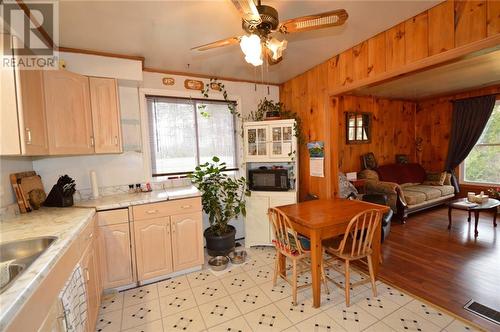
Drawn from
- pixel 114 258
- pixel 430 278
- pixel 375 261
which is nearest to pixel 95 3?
pixel 114 258

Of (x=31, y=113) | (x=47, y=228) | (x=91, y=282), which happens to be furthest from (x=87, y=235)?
(x=31, y=113)

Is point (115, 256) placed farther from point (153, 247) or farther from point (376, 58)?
point (376, 58)

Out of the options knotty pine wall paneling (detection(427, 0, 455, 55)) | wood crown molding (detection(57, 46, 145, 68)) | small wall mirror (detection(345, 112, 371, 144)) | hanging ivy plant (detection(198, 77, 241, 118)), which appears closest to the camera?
knotty pine wall paneling (detection(427, 0, 455, 55))

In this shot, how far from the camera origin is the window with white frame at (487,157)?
15.1 feet

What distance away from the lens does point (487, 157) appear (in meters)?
4.75

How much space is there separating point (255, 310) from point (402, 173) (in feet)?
15.0

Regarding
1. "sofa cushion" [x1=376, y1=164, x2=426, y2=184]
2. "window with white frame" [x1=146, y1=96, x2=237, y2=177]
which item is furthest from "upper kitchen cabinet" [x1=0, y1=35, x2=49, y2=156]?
"sofa cushion" [x1=376, y1=164, x2=426, y2=184]

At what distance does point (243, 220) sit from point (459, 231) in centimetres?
341

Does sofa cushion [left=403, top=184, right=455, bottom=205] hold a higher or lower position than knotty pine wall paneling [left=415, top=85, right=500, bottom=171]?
lower

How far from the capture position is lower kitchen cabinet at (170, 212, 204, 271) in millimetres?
2514

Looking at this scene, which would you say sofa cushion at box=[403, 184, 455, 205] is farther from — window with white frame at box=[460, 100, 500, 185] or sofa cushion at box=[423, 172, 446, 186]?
window with white frame at box=[460, 100, 500, 185]

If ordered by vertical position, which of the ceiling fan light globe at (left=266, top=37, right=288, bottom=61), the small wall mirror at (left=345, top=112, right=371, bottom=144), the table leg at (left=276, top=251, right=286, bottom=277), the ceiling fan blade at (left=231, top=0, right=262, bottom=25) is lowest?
the table leg at (left=276, top=251, right=286, bottom=277)

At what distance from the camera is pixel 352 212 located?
2.24 m

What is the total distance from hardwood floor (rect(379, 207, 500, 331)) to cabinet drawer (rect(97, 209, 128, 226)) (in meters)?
2.75
